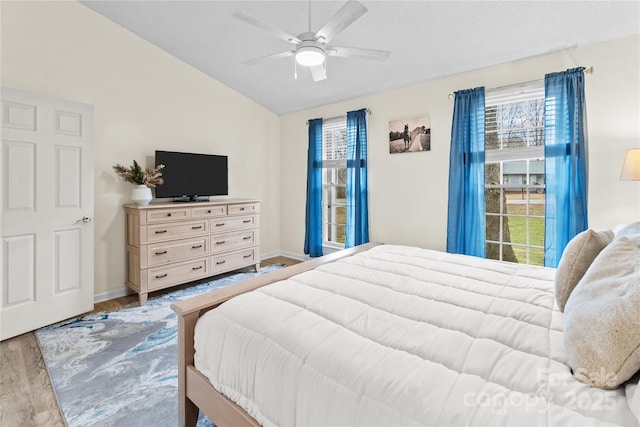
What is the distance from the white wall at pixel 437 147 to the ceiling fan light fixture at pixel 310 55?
1959 mm

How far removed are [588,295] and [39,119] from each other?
12.2ft

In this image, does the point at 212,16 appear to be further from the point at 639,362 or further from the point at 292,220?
the point at 639,362

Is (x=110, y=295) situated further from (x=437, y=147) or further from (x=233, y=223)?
(x=437, y=147)

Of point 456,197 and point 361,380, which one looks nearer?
point 361,380

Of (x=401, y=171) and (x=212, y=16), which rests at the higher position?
(x=212, y=16)

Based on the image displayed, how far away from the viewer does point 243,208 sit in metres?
4.10

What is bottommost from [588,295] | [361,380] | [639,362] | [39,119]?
[361,380]

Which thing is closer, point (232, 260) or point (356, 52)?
point (356, 52)

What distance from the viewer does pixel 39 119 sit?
8.33ft

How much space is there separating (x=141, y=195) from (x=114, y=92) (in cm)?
117

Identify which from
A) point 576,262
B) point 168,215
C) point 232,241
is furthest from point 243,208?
point 576,262

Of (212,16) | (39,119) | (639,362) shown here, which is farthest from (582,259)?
(39,119)

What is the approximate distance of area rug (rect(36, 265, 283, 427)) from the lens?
5.41 feet

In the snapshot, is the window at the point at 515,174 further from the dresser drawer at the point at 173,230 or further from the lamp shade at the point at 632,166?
the dresser drawer at the point at 173,230
